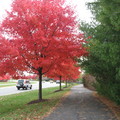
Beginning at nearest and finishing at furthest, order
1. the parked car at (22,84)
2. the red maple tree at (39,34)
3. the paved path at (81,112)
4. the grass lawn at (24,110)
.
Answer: the paved path at (81,112), the grass lawn at (24,110), the red maple tree at (39,34), the parked car at (22,84)

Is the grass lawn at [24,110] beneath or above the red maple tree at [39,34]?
beneath

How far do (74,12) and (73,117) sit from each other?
Result: 276 inches

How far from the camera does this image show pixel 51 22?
38.3 feet

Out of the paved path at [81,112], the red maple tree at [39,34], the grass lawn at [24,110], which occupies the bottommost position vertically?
the grass lawn at [24,110]

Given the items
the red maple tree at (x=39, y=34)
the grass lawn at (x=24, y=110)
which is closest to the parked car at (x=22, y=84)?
the grass lawn at (x=24, y=110)

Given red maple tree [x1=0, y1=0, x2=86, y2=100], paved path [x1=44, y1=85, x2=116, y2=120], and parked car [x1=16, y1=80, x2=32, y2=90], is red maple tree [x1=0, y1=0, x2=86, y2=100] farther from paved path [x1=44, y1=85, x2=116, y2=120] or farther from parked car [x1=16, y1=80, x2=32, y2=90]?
parked car [x1=16, y1=80, x2=32, y2=90]

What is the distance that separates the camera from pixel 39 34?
1081cm

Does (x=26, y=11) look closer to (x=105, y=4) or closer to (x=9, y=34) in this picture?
(x=9, y=34)

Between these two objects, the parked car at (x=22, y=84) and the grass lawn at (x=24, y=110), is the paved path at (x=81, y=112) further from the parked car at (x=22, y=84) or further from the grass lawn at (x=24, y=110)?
the parked car at (x=22, y=84)

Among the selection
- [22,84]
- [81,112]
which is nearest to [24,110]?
[81,112]

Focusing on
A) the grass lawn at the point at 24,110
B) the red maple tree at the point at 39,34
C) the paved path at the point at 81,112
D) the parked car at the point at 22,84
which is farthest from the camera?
the parked car at the point at 22,84

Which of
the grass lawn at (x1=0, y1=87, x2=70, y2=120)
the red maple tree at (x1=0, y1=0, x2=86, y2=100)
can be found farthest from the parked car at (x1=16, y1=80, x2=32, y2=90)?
the red maple tree at (x1=0, y1=0, x2=86, y2=100)

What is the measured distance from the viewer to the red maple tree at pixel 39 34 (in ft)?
36.3

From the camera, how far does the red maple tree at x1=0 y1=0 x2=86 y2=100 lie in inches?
436
